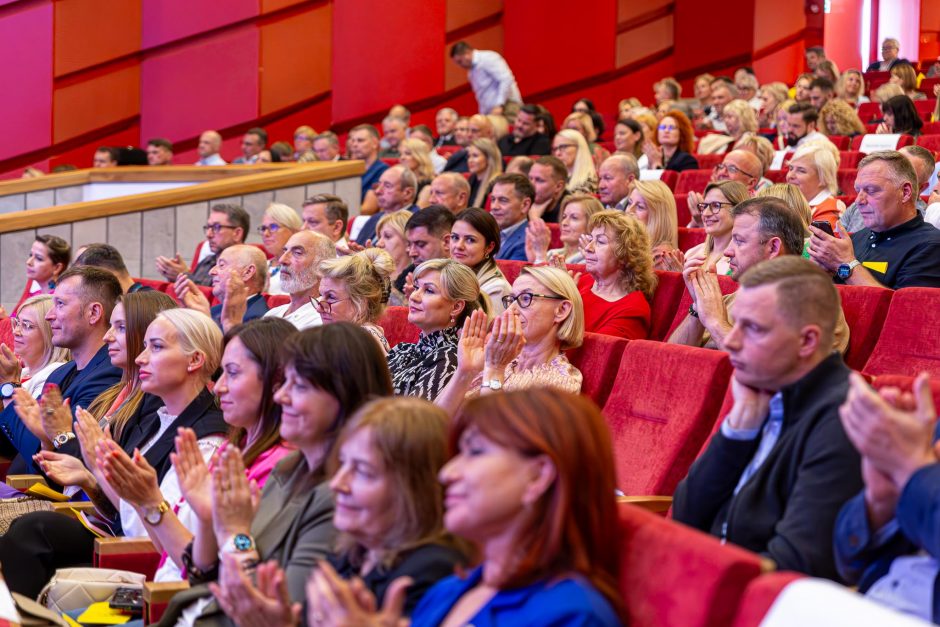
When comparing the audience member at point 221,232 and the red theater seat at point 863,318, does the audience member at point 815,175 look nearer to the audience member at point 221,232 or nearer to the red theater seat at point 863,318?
the red theater seat at point 863,318

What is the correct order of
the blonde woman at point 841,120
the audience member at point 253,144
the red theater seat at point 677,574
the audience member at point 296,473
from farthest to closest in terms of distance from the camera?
the audience member at point 253,144 → the blonde woman at point 841,120 → the audience member at point 296,473 → the red theater seat at point 677,574

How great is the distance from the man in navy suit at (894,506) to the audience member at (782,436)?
67mm

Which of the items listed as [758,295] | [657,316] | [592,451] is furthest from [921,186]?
[592,451]

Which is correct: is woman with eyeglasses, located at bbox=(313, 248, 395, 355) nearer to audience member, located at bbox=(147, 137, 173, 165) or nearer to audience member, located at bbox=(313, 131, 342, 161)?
audience member, located at bbox=(313, 131, 342, 161)

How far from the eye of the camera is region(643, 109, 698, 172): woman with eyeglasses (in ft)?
17.1

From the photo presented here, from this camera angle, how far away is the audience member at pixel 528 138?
20.8 ft

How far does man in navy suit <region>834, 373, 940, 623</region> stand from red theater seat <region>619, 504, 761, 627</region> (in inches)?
7.0

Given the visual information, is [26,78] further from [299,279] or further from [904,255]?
[904,255]

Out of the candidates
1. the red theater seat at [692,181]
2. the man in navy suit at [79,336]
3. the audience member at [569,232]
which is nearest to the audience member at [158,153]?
the red theater seat at [692,181]

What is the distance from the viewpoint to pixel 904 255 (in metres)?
2.83

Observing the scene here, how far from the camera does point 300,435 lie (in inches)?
66.7

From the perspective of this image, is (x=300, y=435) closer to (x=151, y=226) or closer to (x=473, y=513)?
(x=473, y=513)

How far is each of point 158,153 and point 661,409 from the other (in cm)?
551

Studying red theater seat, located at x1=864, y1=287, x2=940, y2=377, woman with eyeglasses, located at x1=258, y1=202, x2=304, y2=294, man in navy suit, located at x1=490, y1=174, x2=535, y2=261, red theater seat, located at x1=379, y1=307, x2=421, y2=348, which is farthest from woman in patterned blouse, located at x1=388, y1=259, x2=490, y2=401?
woman with eyeglasses, located at x1=258, y1=202, x2=304, y2=294
